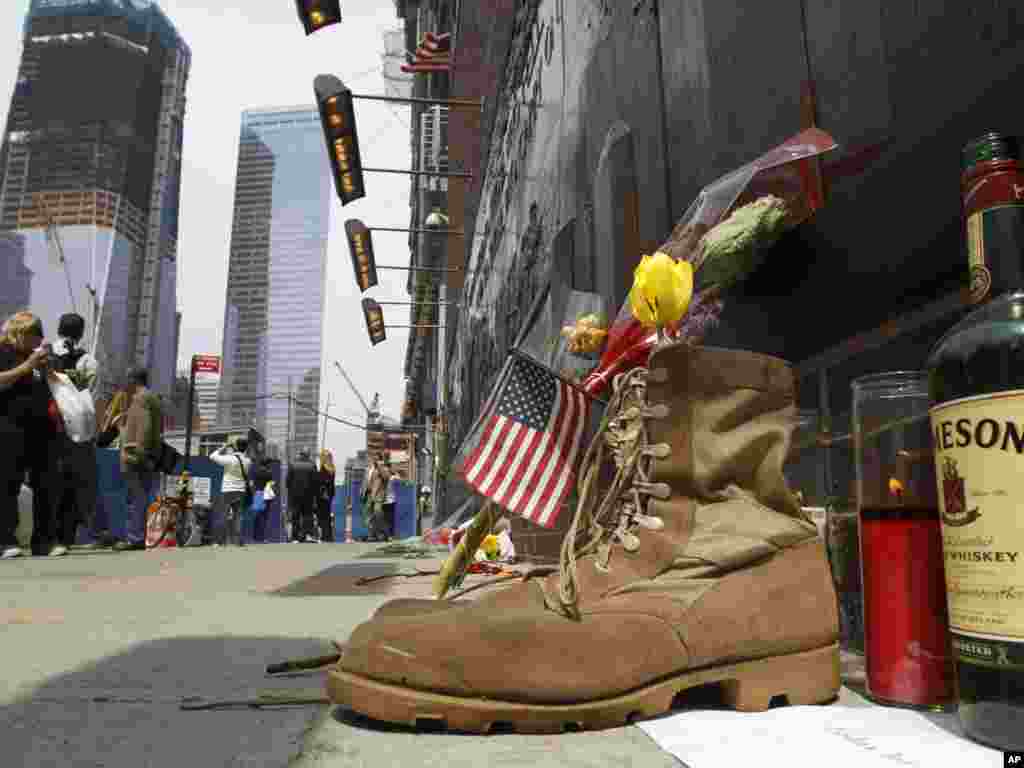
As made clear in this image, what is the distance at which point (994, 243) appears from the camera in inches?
43.9

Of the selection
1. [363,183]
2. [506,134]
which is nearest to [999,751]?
[506,134]

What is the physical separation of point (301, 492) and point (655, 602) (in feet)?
47.9

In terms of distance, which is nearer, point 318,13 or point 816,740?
point 816,740

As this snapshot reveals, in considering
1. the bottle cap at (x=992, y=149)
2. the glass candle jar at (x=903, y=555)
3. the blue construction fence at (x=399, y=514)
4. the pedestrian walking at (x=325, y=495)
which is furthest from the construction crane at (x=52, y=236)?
the bottle cap at (x=992, y=149)

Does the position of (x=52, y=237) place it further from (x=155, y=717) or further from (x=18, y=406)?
(x=155, y=717)

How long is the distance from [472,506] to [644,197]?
832cm

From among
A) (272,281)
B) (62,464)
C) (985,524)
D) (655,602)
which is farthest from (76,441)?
(272,281)

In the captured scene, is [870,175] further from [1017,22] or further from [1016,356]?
[1016,356]

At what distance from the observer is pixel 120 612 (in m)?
2.82

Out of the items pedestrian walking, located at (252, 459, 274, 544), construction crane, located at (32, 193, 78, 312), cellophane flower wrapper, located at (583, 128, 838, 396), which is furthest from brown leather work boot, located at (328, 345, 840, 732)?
construction crane, located at (32, 193, 78, 312)

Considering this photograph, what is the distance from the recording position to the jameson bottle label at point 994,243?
1.10 metres

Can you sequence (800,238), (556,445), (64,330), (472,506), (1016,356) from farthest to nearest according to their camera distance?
(472,506) < (64,330) < (800,238) < (556,445) < (1016,356)

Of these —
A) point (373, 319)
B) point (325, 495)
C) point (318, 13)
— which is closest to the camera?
point (325, 495)

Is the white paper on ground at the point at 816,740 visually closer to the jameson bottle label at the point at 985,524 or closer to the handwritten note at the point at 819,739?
the handwritten note at the point at 819,739
